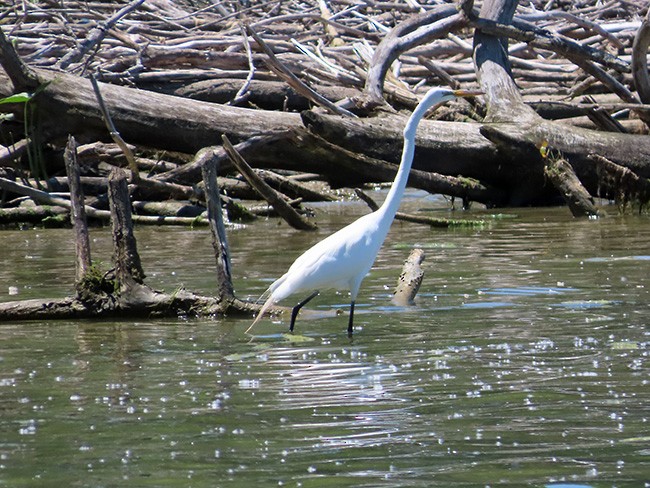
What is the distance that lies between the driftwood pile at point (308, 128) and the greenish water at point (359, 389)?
3.78 m

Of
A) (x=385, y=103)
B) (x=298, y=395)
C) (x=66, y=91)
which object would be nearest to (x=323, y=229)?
(x=385, y=103)

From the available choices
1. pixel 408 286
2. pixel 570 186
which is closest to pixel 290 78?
pixel 570 186

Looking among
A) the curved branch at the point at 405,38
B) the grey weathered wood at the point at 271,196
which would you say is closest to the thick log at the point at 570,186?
the curved branch at the point at 405,38

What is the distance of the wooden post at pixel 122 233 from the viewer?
7.87m

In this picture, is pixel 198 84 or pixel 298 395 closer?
pixel 298 395

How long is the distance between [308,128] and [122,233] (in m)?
5.74

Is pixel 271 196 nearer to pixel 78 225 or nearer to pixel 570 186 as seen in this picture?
pixel 570 186

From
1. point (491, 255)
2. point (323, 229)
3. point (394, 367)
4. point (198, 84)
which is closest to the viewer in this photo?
point (394, 367)

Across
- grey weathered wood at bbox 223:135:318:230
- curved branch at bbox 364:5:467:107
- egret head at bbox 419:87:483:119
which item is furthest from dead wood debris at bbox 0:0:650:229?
egret head at bbox 419:87:483:119

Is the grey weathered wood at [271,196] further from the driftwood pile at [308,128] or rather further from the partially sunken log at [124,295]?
the partially sunken log at [124,295]

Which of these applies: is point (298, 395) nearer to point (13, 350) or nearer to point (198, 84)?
point (13, 350)

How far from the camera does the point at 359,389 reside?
6027 millimetres

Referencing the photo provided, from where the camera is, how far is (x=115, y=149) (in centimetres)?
1456

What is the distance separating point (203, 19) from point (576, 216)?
33.9ft
